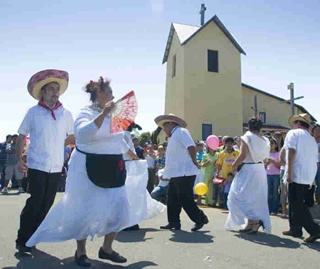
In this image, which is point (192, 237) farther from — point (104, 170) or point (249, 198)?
point (104, 170)

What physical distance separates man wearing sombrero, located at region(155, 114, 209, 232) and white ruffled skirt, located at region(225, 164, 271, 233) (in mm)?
538

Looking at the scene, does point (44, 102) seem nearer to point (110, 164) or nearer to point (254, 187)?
point (110, 164)

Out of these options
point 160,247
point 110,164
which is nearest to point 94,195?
point 110,164

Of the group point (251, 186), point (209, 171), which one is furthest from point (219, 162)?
point (251, 186)

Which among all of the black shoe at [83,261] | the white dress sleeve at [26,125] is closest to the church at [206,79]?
the white dress sleeve at [26,125]

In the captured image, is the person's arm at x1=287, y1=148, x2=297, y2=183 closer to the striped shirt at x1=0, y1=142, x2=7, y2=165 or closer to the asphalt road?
the asphalt road

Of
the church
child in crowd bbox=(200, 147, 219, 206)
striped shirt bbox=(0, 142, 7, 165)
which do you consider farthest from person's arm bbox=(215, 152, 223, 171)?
the church

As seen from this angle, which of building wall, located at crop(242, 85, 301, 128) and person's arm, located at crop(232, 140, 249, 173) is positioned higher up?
building wall, located at crop(242, 85, 301, 128)

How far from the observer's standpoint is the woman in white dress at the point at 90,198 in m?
4.26

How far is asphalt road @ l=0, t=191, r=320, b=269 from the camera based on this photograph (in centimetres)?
→ 456

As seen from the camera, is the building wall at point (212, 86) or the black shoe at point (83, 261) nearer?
the black shoe at point (83, 261)

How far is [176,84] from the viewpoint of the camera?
32719 mm

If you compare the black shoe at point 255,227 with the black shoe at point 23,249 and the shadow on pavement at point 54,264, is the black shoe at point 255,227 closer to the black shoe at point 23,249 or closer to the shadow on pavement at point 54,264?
the shadow on pavement at point 54,264

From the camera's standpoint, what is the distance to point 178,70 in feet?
106
